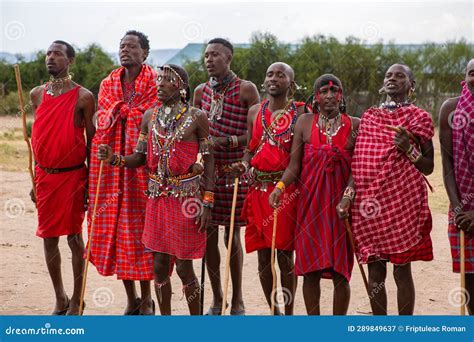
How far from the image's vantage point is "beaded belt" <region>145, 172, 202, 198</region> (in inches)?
202

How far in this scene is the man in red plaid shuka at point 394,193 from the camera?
4.82 m

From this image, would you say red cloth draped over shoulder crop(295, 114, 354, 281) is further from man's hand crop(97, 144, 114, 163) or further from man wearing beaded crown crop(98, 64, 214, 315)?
man's hand crop(97, 144, 114, 163)

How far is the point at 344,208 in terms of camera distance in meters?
4.77

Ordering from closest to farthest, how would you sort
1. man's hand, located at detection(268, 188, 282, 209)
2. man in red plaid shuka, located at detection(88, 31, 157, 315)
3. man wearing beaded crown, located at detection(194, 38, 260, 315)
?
man's hand, located at detection(268, 188, 282, 209) → man in red plaid shuka, located at detection(88, 31, 157, 315) → man wearing beaded crown, located at detection(194, 38, 260, 315)

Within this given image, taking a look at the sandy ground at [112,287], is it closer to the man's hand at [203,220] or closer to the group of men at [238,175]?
the group of men at [238,175]

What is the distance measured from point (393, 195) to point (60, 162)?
2.76 meters

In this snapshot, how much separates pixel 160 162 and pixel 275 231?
100 cm

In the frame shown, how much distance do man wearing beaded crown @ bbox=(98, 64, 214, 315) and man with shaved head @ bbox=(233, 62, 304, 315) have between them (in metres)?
0.36

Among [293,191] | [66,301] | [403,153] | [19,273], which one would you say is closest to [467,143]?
[403,153]

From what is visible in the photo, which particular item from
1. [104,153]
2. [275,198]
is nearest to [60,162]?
[104,153]

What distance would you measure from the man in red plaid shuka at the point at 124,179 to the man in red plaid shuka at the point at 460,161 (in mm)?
2390

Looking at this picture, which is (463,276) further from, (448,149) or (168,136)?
(168,136)

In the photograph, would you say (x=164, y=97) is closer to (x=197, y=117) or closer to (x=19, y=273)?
(x=197, y=117)

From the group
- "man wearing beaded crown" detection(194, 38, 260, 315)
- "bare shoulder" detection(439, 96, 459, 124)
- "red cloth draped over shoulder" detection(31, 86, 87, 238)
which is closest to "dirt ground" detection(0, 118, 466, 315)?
"man wearing beaded crown" detection(194, 38, 260, 315)
